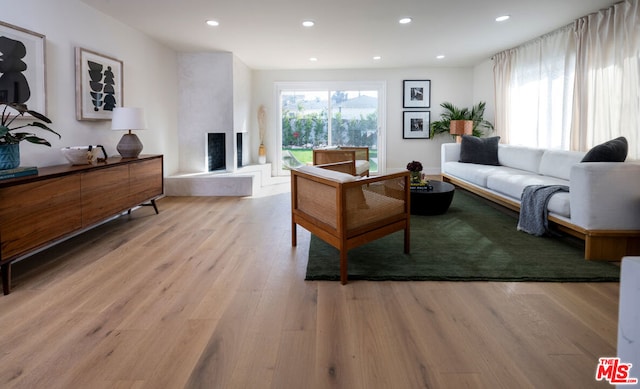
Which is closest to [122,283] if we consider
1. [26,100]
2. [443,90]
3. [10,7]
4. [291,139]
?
[26,100]

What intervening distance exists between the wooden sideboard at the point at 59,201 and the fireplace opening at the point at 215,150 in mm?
2312

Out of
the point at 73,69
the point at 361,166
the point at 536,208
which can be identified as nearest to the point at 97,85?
the point at 73,69

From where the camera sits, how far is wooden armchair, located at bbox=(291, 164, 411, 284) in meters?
2.58

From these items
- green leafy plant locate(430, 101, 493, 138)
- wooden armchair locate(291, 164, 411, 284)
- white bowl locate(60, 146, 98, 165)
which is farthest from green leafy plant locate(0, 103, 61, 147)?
green leafy plant locate(430, 101, 493, 138)

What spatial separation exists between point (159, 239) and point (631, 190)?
391 cm

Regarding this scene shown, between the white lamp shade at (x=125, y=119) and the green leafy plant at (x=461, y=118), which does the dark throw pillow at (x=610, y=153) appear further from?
the white lamp shade at (x=125, y=119)

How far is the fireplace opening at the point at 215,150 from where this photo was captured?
21.4ft

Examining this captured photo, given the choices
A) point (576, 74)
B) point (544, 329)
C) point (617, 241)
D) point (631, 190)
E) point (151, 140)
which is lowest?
point (544, 329)

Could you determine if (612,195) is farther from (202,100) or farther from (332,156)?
(202,100)

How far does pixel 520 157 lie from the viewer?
531cm

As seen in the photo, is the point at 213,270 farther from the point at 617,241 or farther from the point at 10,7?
the point at 617,241

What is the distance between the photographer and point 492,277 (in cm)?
260

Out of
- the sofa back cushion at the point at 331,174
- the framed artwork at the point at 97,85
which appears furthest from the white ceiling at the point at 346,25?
the sofa back cushion at the point at 331,174

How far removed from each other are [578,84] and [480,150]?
5.14 feet
